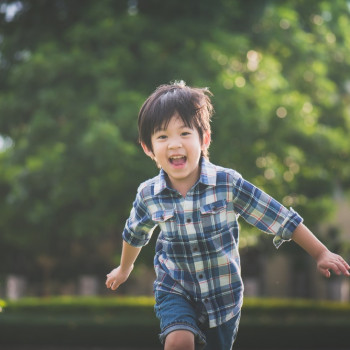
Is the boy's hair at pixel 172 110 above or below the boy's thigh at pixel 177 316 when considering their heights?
above

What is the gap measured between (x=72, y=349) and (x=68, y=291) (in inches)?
550

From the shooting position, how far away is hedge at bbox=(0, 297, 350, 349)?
1143cm

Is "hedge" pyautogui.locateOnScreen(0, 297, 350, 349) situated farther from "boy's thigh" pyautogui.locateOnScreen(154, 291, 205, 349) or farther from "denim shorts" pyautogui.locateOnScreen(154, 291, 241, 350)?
"boy's thigh" pyautogui.locateOnScreen(154, 291, 205, 349)

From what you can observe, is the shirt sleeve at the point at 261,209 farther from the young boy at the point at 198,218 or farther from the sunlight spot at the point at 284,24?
the sunlight spot at the point at 284,24

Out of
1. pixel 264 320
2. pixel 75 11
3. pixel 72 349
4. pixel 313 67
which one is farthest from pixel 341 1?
pixel 72 349

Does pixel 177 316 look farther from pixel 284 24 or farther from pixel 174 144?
pixel 284 24

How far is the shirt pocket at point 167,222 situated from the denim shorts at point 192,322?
0.32m

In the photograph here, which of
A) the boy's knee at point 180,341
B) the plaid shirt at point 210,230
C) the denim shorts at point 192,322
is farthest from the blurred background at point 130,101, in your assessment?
the boy's knee at point 180,341

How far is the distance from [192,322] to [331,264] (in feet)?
2.50

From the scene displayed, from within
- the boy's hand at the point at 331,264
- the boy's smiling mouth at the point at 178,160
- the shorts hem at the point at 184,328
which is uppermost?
the boy's smiling mouth at the point at 178,160

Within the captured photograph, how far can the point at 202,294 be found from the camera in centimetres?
361

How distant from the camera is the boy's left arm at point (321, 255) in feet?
11.0

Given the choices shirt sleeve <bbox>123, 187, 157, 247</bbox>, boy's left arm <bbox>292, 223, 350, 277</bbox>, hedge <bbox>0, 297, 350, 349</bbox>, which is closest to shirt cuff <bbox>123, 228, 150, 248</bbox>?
shirt sleeve <bbox>123, 187, 157, 247</bbox>

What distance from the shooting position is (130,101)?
13.0 m
